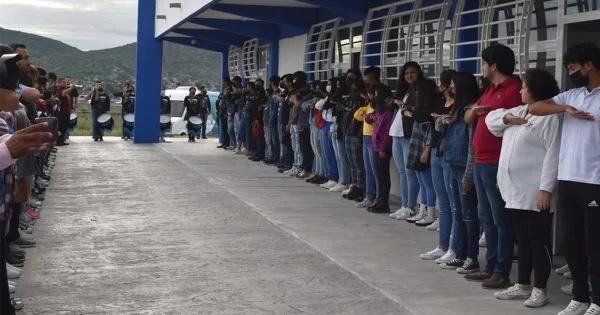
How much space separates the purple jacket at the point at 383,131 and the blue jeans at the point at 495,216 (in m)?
3.53

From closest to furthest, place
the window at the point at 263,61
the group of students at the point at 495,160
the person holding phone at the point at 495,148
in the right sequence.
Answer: the group of students at the point at 495,160
the person holding phone at the point at 495,148
the window at the point at 263,61

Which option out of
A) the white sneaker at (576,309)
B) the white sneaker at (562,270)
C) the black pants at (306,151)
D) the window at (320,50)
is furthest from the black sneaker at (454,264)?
the window at (320,50)

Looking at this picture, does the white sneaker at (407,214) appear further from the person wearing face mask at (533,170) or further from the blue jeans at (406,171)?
the person wearing face mask at (533,170)

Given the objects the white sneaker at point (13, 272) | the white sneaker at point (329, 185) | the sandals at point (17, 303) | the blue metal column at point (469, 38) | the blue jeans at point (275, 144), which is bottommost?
the sandals at point (17, 303)

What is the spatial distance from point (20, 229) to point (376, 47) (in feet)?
23.2

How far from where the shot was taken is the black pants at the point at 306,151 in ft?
47.7

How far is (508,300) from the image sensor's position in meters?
6.55

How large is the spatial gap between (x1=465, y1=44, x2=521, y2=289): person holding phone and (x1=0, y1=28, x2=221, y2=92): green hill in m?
92.9

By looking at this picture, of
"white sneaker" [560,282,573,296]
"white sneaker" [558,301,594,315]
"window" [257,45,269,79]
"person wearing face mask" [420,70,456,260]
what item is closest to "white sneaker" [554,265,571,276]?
"white sneaker" [560,282,573,296]

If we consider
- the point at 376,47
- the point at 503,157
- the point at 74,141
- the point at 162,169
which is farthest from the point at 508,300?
the point at 74,141

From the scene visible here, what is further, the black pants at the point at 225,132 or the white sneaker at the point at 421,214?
the black pants at the point at 225,132

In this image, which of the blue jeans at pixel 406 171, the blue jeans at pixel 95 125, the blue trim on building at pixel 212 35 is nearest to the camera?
the blue jeans at pixel 406 171

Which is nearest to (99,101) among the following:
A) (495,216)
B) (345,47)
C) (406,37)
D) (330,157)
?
(345,47)

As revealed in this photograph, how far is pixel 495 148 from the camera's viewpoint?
6789mm
